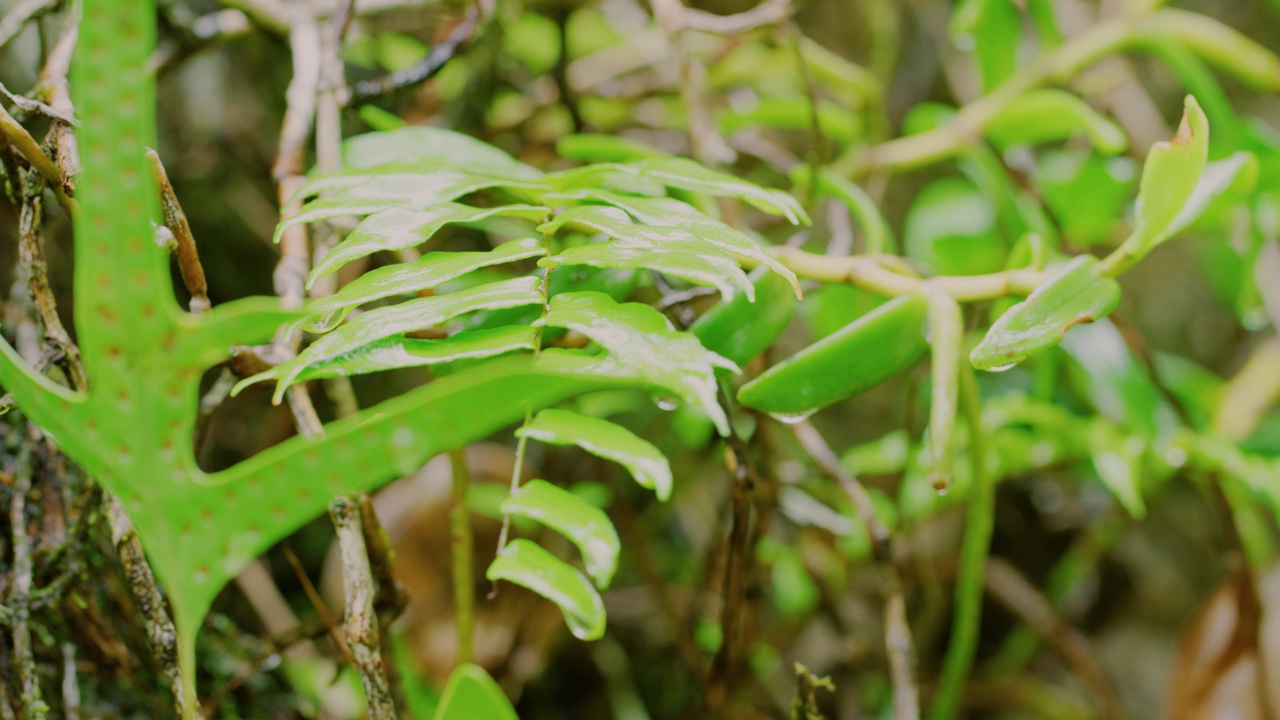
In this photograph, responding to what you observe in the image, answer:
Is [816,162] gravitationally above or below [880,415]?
above

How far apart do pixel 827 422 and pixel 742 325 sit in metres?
0.87

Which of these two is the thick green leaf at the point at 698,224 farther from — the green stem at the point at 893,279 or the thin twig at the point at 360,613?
the thin twig at the point at 360,613

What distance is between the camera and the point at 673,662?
3.25ft

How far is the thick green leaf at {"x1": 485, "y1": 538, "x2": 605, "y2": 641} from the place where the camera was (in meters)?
0.33

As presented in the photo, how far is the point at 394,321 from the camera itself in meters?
0.35

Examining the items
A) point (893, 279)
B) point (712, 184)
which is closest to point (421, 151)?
point (712, 184)

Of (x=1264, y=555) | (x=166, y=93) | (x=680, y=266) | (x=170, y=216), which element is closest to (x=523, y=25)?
(x=166, y=93)

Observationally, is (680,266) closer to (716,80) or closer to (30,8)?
(30,8)

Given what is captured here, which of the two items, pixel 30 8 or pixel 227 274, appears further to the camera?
pixel 227 274

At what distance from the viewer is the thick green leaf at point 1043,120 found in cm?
70

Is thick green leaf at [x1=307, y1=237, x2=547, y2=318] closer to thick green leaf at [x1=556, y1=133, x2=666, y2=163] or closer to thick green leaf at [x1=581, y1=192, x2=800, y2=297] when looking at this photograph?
Answer: thick green leaf at [x1=581, y1=192, x2=800, y2=297]

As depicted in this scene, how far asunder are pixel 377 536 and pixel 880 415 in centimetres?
97

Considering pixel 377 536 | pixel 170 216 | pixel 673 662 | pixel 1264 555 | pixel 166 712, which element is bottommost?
pixel 673 662

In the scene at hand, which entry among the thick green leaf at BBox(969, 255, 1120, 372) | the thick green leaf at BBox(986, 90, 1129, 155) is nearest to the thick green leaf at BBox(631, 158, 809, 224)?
the thick green leaf at BBox(969, 255, 1120, 372)
